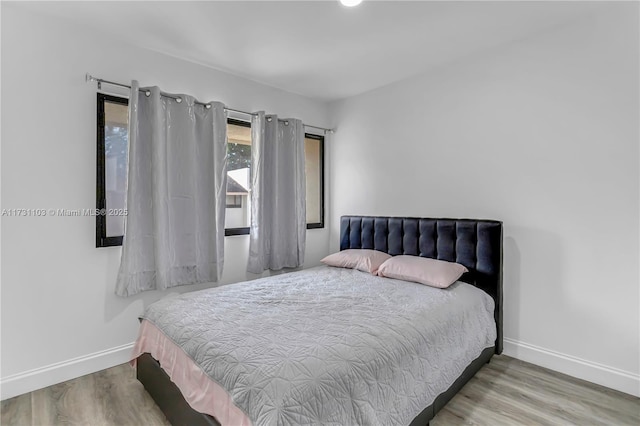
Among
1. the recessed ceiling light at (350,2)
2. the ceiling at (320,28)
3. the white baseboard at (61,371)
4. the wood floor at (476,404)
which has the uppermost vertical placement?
the ceiling at (320,28)

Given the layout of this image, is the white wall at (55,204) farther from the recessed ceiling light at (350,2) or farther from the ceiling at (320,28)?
the recessed ceiling light at (350,2)

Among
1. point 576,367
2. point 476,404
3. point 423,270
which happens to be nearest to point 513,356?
point 576,367

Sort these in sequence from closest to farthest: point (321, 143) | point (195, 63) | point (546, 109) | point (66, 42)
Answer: point (66, 42) < point (546, 109) < point (195, 63) < point (321, 143)

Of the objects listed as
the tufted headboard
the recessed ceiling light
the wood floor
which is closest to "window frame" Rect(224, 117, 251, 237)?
the tufted headboard

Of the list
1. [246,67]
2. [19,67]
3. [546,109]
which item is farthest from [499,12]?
[19,67]

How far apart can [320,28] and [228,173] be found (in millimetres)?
1628

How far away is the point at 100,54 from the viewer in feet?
8.23

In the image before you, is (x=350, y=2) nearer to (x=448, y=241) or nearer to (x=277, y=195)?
(x=277, y=195)

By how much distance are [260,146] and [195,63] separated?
95 cm

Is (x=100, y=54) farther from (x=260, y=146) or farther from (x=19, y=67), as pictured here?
(x=260, y=146)

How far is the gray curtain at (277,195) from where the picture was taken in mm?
3342

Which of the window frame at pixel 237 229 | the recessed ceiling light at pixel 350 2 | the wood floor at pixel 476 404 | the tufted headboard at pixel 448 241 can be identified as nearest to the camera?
the wood floor at pixel 476 404

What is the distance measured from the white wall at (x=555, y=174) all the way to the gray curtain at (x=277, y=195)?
131cm

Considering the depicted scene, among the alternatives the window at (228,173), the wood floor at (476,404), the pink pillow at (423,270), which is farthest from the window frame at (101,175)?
the pink pillow at (423,270)
